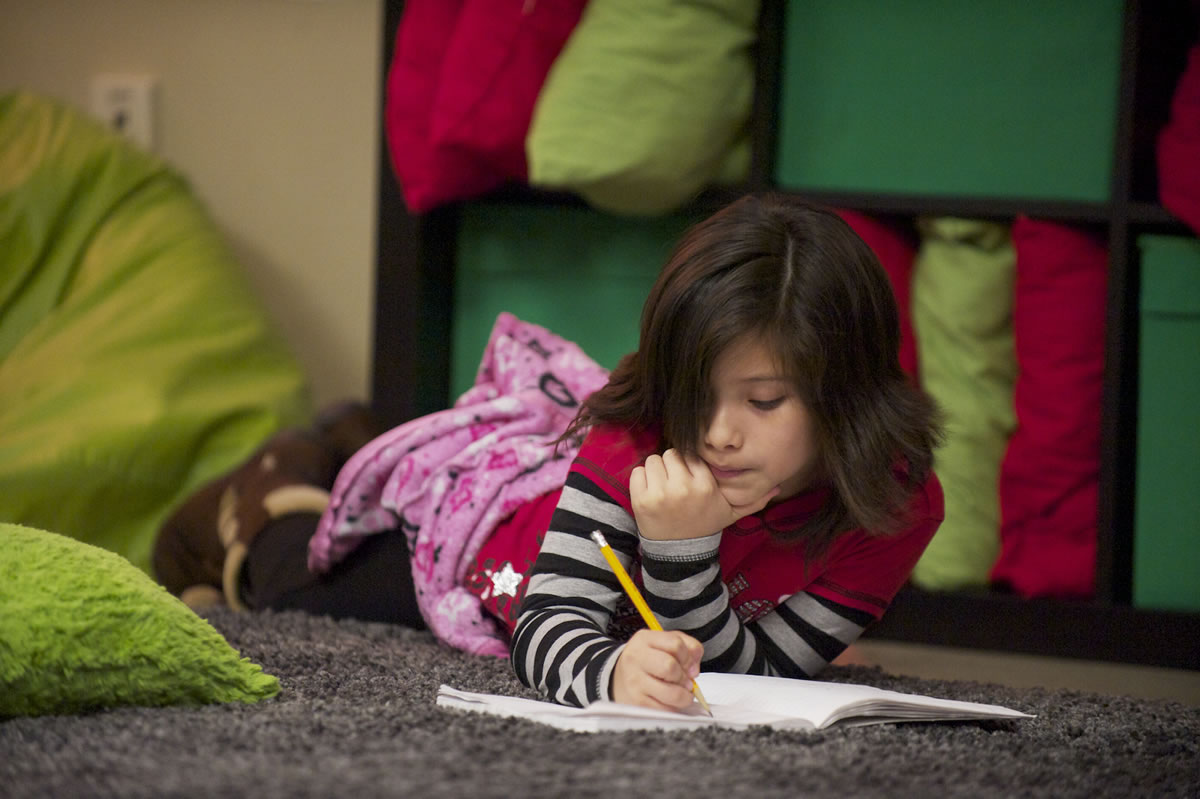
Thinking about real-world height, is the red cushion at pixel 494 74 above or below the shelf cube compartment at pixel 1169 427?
above

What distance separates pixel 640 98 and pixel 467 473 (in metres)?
0.54

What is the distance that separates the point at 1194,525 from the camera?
53.2 inches

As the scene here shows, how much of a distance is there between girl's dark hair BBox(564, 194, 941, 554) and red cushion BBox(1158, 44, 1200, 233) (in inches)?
25.8

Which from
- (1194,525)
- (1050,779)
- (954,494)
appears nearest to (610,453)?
(1050,779)

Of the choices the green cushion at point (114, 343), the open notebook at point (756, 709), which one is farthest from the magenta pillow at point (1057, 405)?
the green cushion at point (114, 343)

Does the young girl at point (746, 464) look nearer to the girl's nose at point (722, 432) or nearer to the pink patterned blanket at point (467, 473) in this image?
the girl's nose at point (722, 432)

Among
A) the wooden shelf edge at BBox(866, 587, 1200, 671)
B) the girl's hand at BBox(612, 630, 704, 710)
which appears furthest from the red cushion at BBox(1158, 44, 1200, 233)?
the girl's hand at BBox(612, 630, 704, 710)

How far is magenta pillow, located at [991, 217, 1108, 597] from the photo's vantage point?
1.40 m

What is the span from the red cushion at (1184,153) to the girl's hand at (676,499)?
0.82m

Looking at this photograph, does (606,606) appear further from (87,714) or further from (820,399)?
(87,714)

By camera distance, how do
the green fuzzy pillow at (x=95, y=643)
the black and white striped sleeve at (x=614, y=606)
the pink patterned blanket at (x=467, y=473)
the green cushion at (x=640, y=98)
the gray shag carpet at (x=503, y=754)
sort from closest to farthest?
1. the gray shag carpet at (x=503, y=754)
2. the green fuzzy pillow at (x=95, y=643)
3. the black and white striped sleeve at (x=614, y=606)
4. the pink patterned blanket at (x=467, y=473)
5. the green cushion at (x=640, y=98)

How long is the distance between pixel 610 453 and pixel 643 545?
0.08m

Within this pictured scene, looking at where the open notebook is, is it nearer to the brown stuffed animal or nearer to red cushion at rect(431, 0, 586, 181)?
the brown stuffed animal

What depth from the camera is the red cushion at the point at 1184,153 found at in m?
1.33
